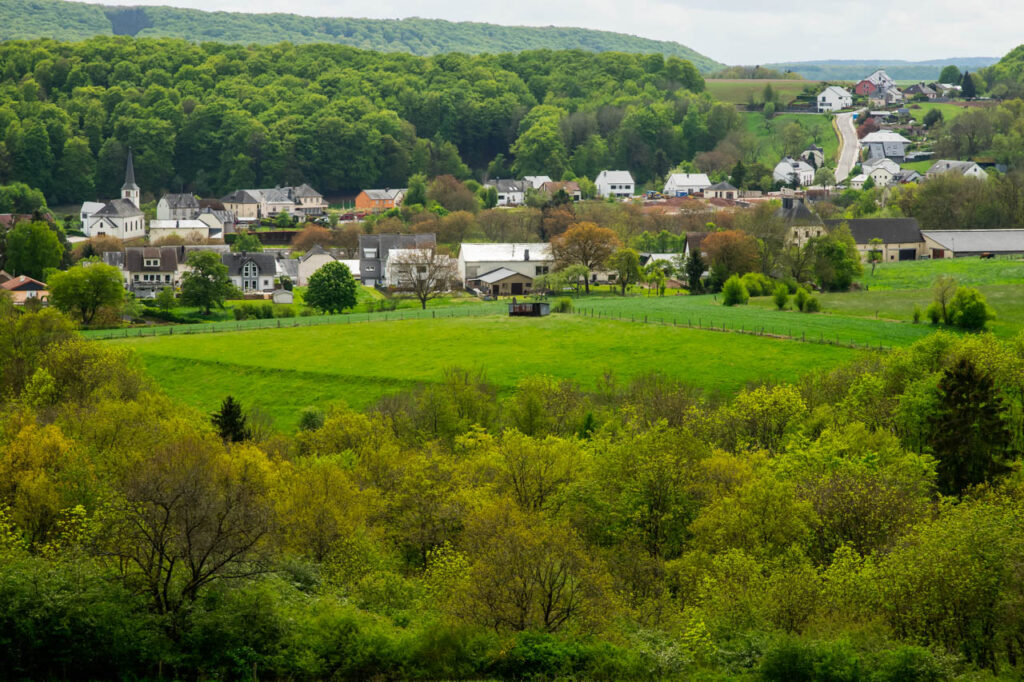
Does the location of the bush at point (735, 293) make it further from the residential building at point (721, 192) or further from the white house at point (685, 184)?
the white house at point (685, 184)

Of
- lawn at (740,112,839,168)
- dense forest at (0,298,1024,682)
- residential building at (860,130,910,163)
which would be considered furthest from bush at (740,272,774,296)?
lawn at (740,112,839,168)

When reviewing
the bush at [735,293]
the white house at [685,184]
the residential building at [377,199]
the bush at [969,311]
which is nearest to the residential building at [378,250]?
the bush at [735,293]

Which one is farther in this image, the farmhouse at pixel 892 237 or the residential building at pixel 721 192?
the residential building at pixel 721 192

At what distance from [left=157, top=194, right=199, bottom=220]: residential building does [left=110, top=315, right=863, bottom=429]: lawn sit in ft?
242

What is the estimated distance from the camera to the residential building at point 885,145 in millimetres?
143500

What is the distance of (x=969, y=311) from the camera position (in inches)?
2101

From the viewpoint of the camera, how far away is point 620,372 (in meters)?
50.2

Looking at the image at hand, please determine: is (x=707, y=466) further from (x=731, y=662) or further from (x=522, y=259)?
(x=522, y=259)

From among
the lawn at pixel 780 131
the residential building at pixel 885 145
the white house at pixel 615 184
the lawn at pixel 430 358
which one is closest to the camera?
the lawn at pixel 430 358

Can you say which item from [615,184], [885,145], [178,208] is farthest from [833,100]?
[178,208]

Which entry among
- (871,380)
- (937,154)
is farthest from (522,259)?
(937,154)

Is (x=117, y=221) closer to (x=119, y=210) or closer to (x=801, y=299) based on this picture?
(x=119, y=210)

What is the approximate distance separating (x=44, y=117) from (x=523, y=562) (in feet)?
482

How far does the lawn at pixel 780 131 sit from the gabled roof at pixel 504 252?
217ft
